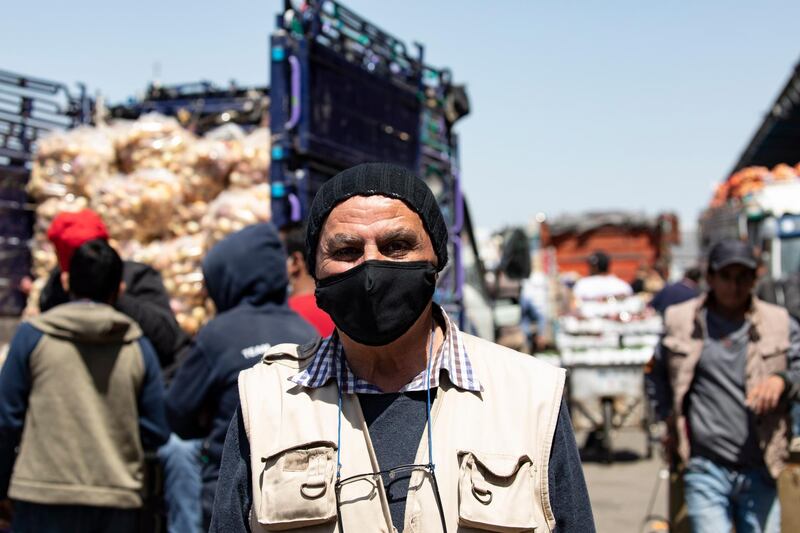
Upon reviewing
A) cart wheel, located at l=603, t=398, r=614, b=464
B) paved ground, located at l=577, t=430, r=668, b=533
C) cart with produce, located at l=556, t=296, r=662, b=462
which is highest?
cart with produce, located at l=556, t=296, r=662, b=462

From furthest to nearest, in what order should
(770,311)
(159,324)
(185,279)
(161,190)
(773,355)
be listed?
1. (161,190)
2. (185,279)
3. (159,324)
4. (770,311)
5. (773,355)

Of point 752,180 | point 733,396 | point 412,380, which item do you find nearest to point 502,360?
point 412,380

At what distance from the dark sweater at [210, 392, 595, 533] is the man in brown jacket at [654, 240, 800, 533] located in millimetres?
2480

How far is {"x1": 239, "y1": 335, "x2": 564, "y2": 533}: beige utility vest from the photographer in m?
1.80

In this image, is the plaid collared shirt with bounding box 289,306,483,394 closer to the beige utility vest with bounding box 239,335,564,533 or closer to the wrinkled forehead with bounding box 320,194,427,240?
the beige utility vest with bounding box 239,335,564,533

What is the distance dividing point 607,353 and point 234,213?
476 cm

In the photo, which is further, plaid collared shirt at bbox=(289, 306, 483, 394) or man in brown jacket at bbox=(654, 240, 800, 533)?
man in brown jacket at bbox=(654, 240, 800, 533)

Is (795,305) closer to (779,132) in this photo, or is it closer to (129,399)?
(129,399)

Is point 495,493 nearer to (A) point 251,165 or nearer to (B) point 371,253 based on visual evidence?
(B) point 371,253

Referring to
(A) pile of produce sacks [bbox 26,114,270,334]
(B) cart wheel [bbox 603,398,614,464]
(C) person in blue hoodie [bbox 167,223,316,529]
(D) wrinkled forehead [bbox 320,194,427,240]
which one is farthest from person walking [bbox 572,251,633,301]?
(D) wrinkled forehead [bbox 320,194,427,240]

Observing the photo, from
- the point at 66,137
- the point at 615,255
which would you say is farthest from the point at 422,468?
the point at 615,255

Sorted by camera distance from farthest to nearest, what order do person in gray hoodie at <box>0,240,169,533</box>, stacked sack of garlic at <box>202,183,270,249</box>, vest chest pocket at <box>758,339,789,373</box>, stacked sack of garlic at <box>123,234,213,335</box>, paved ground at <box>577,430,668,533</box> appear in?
paved ground at <box>577,430,668,533</box>, stacked sack of garlic at <box>123,234,213,335</box>, stacked sack of garlic at <box>202,183,270,249</box>, vest chest pocket at <box>758,339,789,373</box>, person in gray hoodie at <box>0,240,169,533</box>

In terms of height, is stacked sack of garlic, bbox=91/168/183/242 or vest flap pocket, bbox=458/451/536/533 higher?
stacked sack of garlic, bbox=91/168/183/242

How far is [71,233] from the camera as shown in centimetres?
468
